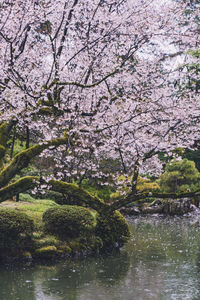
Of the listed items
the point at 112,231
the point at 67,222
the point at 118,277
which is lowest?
the point at 118,277

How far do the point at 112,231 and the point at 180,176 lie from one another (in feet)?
36.8

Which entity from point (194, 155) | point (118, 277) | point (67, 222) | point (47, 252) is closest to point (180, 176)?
point (194, 155)

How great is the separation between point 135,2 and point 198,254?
682 centimetres

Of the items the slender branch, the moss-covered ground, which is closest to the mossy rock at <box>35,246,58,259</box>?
the moss-covered ground

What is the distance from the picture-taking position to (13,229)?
322 inches

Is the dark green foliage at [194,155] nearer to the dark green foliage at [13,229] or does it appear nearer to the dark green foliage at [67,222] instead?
the dark green foliage at [67,222]

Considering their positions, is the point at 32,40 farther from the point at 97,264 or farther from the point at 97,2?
the point at 97,264

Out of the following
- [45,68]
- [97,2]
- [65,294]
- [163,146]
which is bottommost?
[65,294]

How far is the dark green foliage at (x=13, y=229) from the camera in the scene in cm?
809

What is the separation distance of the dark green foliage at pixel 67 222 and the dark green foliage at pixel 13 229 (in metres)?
0.71

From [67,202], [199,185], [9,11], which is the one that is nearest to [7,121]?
[9,11]

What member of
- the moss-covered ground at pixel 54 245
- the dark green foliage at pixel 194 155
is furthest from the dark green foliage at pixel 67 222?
the dark green foliage at pixel 194 155

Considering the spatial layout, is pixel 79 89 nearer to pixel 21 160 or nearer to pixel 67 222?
pixel 21 160

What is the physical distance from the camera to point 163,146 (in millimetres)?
8234
